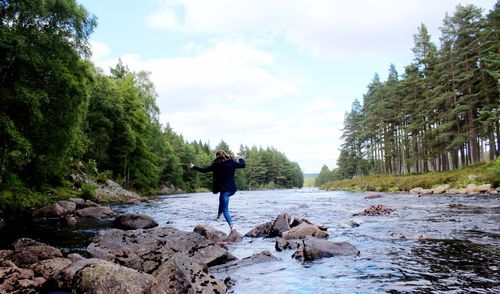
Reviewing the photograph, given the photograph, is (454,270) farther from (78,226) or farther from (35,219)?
(35,219)

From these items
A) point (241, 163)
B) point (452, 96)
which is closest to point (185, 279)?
point (241, 163)

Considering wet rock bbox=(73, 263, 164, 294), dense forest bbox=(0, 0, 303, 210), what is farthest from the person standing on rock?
wet rock bbox=(73, 263, 164, 294)

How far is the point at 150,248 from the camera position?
841 centimetres

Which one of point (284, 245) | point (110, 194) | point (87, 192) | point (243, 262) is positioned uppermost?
point (87, 192)

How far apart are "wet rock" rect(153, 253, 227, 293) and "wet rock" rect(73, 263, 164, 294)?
0.25 m

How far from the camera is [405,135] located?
6088 centimetres

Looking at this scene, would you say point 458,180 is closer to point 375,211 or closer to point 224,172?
point 375,211

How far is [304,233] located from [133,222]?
6.49 meters

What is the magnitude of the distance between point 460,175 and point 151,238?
32.8 meters

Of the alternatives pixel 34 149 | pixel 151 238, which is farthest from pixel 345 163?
pixel 151 238

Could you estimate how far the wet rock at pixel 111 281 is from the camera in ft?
16.3

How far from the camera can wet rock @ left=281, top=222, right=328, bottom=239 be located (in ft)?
35.5

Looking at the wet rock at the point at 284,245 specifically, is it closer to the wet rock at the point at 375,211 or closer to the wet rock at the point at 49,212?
the wet rock at the point at 375,211

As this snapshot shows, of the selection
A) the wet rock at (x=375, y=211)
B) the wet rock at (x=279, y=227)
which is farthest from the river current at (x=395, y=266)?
the wet rock at (x=375, y=211)
